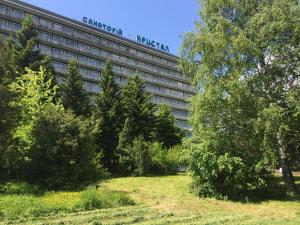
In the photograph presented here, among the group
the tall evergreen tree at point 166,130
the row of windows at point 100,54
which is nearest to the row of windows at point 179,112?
the row of windows at point 100,54

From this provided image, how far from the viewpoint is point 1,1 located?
7488 centimetres

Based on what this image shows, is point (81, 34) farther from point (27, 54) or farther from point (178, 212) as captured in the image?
point (178, 212)

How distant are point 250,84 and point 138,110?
19356 millimetres

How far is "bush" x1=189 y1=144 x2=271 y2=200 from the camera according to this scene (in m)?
24.3

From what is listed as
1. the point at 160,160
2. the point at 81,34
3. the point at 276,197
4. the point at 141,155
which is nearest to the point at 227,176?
the point at 276,197

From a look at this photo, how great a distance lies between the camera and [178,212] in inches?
754

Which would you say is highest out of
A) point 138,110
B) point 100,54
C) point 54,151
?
point 100,54

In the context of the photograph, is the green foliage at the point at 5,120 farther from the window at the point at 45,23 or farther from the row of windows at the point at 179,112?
the row of windows at the point at 179,112

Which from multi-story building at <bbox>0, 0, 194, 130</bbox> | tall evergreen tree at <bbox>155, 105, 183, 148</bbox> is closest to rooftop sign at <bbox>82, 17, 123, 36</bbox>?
multi-story building at <bbox>0, 0, 194, 130</bbox>

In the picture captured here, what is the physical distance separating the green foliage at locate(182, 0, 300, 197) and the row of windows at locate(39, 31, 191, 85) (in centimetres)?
5974

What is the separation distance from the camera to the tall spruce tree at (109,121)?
42562mm

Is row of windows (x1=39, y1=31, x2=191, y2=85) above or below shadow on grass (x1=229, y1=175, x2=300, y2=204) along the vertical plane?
above

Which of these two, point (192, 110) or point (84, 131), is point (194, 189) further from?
point (84, 131)

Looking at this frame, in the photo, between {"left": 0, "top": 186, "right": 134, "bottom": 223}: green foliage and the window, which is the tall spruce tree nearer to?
{"left": 0, "top": 186, "right": 134, "bottom": 223}: green foliage
